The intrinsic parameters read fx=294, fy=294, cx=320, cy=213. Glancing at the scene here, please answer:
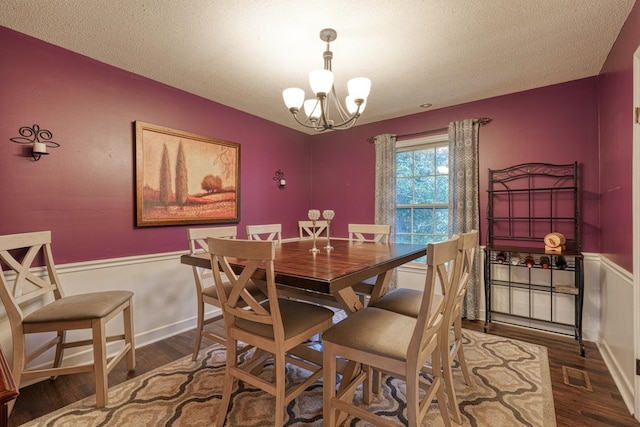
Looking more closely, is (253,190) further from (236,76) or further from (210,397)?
(210,397)

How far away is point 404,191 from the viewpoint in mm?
3838

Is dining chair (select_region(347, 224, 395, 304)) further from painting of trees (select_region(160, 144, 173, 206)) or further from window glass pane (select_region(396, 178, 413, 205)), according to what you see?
painting of trees (select_region(160, 144, 173, 206))

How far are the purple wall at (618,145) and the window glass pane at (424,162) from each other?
1505mm

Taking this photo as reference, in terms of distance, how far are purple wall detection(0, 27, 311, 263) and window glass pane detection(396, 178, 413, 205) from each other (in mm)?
2422

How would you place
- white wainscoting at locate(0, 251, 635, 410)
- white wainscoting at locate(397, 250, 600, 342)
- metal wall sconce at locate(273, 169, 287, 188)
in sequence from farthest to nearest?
metal wall sconce at locate(273, 169, 287, 188) < white wainscoting at locate(397, 250, 600, 342) < white wainscoting at locate(0, 251, 635, 410)

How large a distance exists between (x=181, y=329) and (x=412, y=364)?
8.13 ft

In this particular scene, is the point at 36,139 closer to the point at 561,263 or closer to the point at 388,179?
the point at 388,179

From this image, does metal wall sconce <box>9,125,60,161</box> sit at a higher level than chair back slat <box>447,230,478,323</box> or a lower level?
higher

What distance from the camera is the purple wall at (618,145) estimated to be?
1800 mm

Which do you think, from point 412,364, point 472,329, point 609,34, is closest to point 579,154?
point 609,34

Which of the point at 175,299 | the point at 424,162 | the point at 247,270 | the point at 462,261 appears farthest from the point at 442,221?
the point at 175,299

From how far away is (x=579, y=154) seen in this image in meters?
2.73

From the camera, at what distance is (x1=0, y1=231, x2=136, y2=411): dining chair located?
168cm

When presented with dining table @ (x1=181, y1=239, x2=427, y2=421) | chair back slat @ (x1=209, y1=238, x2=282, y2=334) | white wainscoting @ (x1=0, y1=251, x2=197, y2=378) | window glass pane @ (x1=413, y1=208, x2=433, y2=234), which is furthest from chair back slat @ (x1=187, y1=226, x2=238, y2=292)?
window glass pane @ (x1=413, y1=208, x2=433, y2=234)
